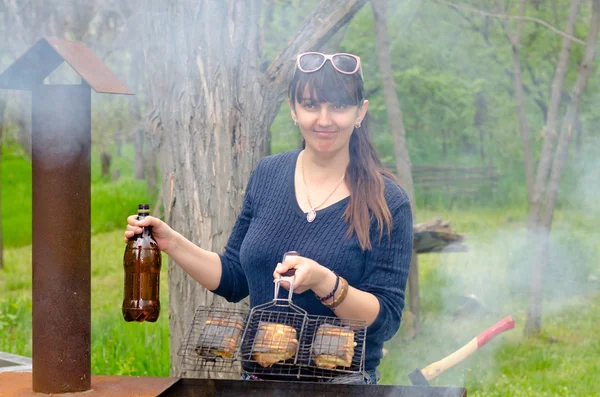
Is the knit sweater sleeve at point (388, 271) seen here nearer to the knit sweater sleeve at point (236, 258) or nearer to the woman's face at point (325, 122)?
the woman's face at point (325, 122)

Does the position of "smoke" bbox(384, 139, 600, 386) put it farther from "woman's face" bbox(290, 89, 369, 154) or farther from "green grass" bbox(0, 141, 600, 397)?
"woman's face" bbox(290, 89, 369, 154)

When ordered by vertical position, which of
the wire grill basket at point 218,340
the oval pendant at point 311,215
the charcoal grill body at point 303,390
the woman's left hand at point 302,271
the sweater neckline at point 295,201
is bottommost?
the charcoal grill body at point 303,390

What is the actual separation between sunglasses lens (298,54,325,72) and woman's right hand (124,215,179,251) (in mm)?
754

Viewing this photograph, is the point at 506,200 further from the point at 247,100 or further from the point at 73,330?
the point at 73,330

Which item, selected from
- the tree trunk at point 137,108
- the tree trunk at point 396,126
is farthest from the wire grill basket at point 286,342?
the tree trunk at point 137,108

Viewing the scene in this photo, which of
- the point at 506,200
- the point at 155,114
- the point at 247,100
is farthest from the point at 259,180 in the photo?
the point at 506,200

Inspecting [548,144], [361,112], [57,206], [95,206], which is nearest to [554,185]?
[548,144]

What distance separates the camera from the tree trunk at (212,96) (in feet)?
13.2

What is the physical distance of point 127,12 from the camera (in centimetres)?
1004

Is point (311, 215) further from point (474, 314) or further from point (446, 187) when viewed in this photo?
point (446, 187)

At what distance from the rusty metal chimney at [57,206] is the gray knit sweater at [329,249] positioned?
0.64 m

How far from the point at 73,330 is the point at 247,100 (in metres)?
1.85

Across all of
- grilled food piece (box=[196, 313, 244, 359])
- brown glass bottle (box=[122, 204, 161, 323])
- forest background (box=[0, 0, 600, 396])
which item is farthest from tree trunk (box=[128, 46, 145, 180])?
grilled food piece (box=[196, 313, 244, 359])

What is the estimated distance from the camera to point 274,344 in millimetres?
2502
